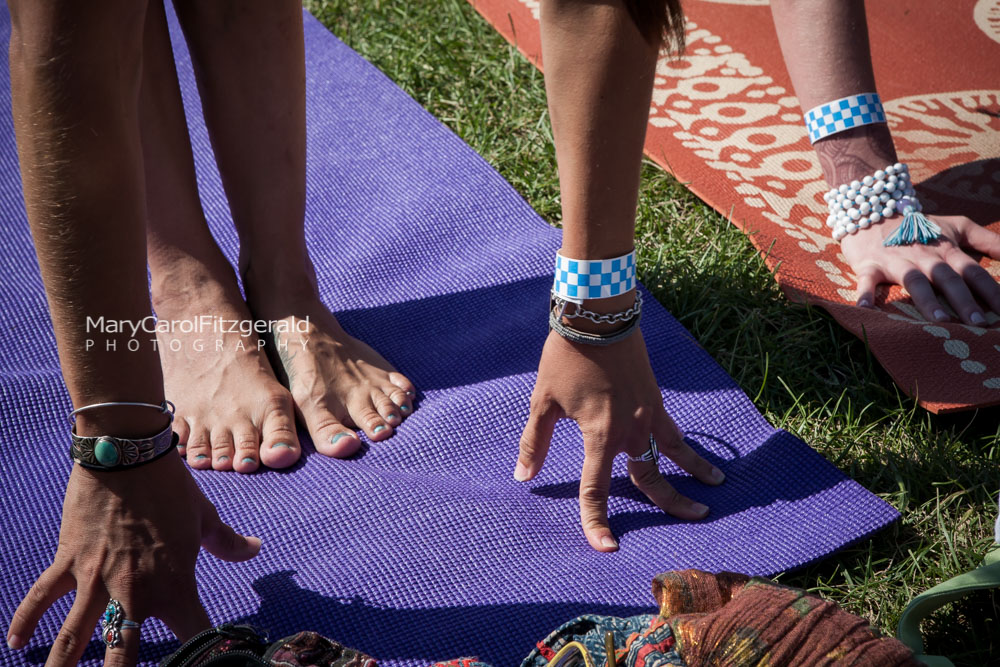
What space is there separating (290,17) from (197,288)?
1.72ft

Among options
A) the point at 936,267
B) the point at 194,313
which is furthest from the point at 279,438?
the point at 936,267

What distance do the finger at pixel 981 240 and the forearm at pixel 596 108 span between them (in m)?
1.05

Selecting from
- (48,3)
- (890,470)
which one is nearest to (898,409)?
(890,470)

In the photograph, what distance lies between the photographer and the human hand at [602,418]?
1.27 metres

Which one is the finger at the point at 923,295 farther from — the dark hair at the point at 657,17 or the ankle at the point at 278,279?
the ankle at the point at 278,279

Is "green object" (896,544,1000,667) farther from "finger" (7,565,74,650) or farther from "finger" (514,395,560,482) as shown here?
"finger" (7,565,74,650)

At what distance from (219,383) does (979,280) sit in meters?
1.51

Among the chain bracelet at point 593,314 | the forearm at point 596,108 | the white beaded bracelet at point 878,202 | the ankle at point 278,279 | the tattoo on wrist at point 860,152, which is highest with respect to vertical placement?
the forearm at point 596,108

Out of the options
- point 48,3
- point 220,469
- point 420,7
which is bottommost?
point 220,469

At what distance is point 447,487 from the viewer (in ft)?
4.70

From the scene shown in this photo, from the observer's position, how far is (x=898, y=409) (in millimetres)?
1594

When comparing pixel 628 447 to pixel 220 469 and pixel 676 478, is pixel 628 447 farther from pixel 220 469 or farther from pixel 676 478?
pixel 220 469

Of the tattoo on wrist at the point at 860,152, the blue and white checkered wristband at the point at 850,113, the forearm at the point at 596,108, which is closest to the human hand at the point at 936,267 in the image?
the tattoo on wrist at the point at 860,152

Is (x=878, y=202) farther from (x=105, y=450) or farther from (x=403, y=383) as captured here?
(x=105, y=450)
